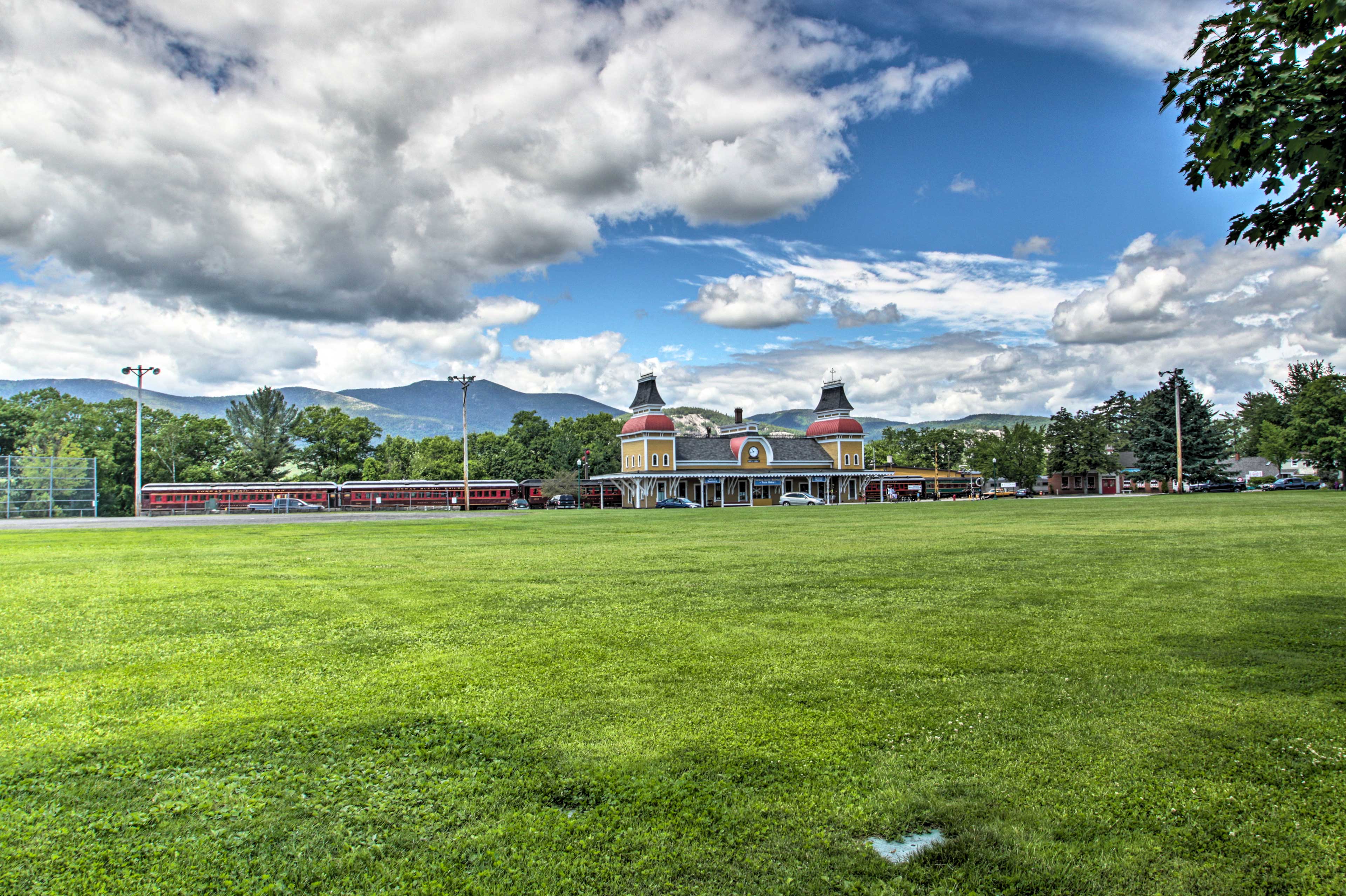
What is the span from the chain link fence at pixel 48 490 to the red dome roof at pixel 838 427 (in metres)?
61.5

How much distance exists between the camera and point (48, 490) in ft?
156

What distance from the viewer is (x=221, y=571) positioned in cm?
1285

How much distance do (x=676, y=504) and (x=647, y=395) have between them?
13.6m

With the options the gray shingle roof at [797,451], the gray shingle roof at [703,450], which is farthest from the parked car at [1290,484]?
the gray shingle roof at [703,450]

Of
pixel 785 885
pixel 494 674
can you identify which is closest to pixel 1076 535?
pixel 494 674

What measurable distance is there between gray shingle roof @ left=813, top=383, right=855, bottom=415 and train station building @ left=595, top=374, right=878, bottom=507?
8 centimetres

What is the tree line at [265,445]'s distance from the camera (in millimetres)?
70125

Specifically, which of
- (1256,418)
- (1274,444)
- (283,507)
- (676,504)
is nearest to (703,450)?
(676,504)

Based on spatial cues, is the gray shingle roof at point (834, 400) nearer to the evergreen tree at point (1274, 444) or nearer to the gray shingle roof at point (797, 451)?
the gray shingle roof at point (797, 451)

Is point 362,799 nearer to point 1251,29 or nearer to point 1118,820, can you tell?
point 1118,820

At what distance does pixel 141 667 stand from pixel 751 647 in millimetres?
5191

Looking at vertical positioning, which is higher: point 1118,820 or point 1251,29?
point 1251,29

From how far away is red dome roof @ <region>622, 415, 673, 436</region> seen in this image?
69.2m

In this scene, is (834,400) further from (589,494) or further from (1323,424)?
(1323,424)
